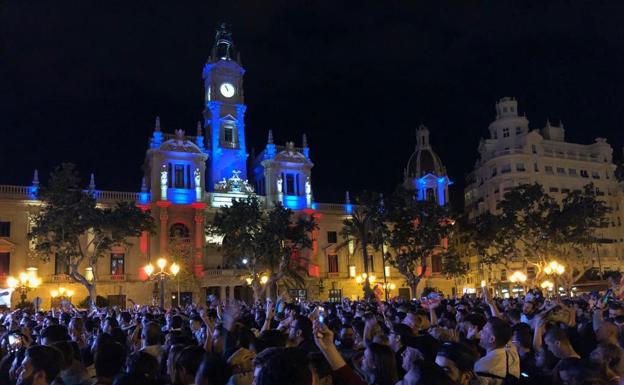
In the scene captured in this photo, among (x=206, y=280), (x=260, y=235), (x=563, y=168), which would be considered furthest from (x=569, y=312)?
(x=563, y=168)

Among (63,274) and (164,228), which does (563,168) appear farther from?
(63,274)

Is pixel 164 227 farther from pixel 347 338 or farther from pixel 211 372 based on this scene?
pixel 211 372

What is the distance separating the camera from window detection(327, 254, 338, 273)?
56531mm

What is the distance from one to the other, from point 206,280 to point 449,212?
73.7 ft

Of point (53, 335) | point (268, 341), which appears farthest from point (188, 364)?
point (53, 335)

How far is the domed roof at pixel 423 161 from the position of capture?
63844 millimetres

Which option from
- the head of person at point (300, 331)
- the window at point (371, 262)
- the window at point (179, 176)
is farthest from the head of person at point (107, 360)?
the window at point (371, 262)

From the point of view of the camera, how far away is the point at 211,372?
4938 mm

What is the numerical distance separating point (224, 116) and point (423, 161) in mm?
24240

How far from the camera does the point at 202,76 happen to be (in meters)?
58.5

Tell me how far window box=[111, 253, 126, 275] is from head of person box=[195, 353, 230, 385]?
45.4 metres

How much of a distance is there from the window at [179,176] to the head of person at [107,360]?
4597cm

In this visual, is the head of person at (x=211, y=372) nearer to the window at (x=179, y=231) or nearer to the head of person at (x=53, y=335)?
the head of person at (x=53, y=335)

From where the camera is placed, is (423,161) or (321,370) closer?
(321,370)
